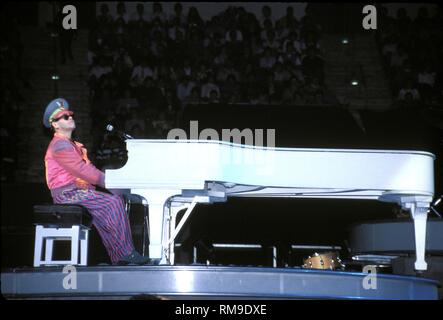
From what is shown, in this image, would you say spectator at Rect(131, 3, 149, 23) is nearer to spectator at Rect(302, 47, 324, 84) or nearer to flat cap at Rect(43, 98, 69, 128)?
spectator at Rect(302, 47, 324, 84)

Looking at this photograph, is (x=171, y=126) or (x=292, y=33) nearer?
(x=171, y=126)

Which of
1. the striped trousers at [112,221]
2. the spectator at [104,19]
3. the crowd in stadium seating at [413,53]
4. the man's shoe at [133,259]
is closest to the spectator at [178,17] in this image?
the spectator at [104,19]

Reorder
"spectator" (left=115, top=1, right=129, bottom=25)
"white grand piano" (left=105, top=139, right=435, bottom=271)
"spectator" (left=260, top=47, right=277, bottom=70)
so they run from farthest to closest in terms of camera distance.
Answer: "spectator" (left=115, top=1, right=129, bottom=25) → "spectator" (left=260, top=47, right=277, bottom=70) → "white grand piano" (left=105, top=139, right=435, bottom=271)

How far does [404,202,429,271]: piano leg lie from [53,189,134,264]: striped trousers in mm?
1992

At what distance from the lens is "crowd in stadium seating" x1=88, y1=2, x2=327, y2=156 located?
9.12 metres

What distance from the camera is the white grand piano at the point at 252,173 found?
5055mm

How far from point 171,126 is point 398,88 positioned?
9.81 ft

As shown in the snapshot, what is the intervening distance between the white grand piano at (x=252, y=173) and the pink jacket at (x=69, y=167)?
1.46ft

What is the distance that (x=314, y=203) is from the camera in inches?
290

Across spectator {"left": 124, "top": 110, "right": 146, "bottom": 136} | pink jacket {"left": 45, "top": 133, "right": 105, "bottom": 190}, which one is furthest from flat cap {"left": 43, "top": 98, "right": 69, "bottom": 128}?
spectator {"left": 124, "top": 110, "right": 146, "bottom": 136}

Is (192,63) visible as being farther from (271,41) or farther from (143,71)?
(271,41)

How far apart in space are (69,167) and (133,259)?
81 cm
